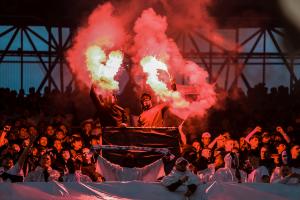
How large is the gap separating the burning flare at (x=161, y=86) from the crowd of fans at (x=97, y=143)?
806 millimetres

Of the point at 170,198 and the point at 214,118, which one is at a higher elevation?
the point at 214,118

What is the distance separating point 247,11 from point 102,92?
23.3 feet

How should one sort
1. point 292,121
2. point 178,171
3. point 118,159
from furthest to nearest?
point 292,121 → point 118,159 → point 178,171

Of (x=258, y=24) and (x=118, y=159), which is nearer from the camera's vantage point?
(x=118, y=159)

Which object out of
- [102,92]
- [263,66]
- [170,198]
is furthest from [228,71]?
[170,198]

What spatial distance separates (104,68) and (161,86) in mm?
987

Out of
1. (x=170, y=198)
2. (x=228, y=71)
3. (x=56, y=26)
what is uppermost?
(x=56, y=26)

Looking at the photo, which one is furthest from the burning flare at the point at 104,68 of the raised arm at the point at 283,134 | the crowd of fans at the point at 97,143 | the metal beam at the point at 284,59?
the metal beam at the point at 284,59

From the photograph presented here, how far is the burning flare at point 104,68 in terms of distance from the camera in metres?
11.7

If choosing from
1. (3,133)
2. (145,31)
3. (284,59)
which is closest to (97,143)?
(3,133)

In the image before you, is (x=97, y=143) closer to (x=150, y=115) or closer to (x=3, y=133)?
(x=150, y=115)

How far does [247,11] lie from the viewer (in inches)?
691

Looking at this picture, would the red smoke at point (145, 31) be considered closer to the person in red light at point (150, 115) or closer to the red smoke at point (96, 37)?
the red smoke at point (96, 37)

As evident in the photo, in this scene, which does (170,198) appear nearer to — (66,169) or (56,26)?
(66,169)
